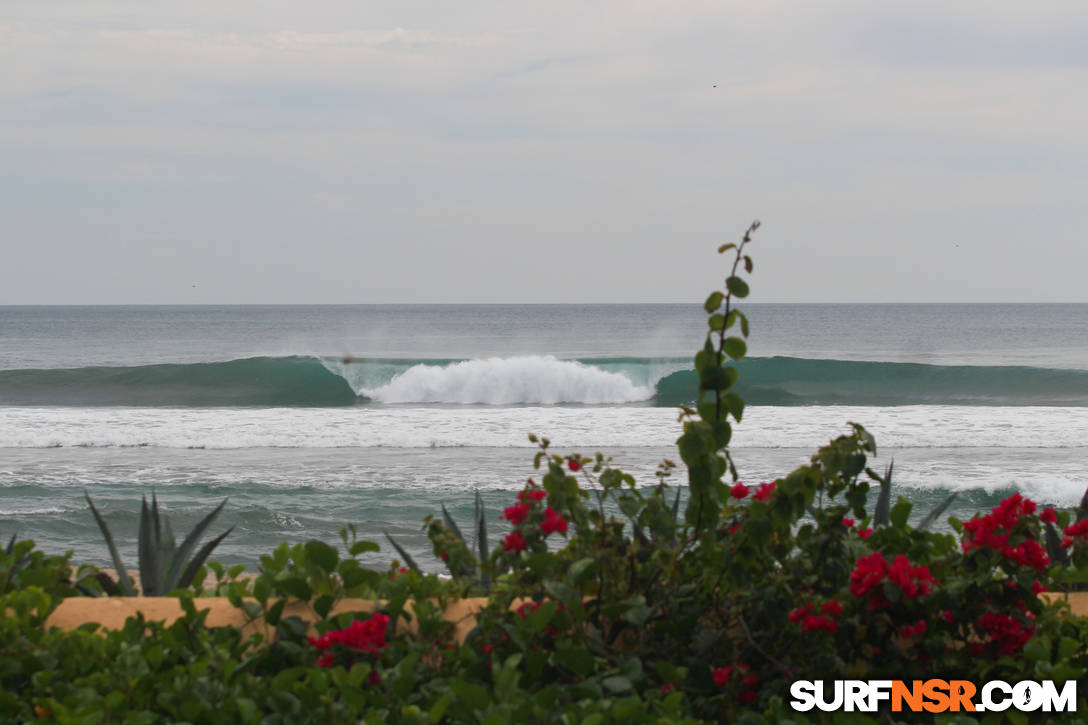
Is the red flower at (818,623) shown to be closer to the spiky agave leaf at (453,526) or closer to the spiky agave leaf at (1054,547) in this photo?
the spiky agave leaf at (453,526)

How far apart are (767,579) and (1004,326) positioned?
242 feet

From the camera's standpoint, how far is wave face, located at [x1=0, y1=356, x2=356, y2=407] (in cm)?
2348

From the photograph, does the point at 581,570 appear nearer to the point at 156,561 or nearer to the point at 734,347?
the point at 734,347

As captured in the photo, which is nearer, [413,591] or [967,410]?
[413,591]

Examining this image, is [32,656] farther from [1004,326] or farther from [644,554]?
[1004,326]

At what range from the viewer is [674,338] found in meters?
59.4

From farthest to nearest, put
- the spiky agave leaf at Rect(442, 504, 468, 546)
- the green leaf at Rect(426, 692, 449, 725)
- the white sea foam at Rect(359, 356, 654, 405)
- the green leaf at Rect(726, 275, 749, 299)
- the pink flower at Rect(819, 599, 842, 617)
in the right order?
the white sea foam at Rect(359, 356, 654, 405) < the spiky agave leaf at Rect(442, 504, 468, 546) < the green leaf at Rect(726, 275, 749, 299) < the pink flower at Rect(819, 599, 842, 617) < the green leaf at Rect(426, 692, 449, 725)

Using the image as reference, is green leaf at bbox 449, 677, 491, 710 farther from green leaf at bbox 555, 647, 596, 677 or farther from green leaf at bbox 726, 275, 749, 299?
green leaf at bbox 726, 275, 749, 299

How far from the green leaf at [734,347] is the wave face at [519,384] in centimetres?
2084

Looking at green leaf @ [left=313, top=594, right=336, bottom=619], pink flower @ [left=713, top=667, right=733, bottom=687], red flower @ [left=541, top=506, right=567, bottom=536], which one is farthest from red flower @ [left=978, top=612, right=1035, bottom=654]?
green leaf @ [left=313, top=594, right=336, bottom=619]

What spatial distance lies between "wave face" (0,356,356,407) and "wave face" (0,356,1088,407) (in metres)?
0.03

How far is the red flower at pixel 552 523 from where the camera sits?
2.13 metres

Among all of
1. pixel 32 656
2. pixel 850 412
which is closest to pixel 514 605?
pixel 32 656

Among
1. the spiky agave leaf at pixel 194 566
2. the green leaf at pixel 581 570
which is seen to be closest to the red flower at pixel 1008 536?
the green leaf at pixel 581 570
